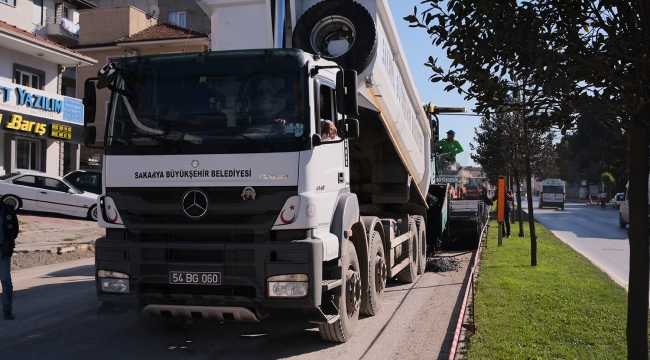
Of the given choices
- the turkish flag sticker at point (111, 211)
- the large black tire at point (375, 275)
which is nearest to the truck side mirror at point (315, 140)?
the turkish flag sticker at point (111, 211)

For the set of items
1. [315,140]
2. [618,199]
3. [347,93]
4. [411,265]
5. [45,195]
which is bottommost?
[411,265]

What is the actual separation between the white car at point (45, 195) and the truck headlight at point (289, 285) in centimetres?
1671

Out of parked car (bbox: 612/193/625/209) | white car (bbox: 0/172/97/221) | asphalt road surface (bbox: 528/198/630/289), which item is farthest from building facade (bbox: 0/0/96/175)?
parked car (bbox: 612/193/625/209)

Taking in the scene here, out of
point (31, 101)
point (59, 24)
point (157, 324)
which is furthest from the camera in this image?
point (59, 24)

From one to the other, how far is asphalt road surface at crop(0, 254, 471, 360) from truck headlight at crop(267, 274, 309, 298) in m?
0.66

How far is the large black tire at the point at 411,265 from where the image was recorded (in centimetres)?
1149

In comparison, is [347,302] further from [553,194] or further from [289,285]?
[553,194]

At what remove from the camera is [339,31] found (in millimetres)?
7641

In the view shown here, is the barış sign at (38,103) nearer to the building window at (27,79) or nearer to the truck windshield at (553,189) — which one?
the building window at (27,79)

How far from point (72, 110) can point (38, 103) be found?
91.4 inches

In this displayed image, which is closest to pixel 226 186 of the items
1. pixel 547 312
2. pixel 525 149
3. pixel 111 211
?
pixel 111 211

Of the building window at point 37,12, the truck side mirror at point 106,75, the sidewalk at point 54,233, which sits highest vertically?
the building window at point 37,12

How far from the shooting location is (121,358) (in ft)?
21.0

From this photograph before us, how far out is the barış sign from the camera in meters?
23.5
